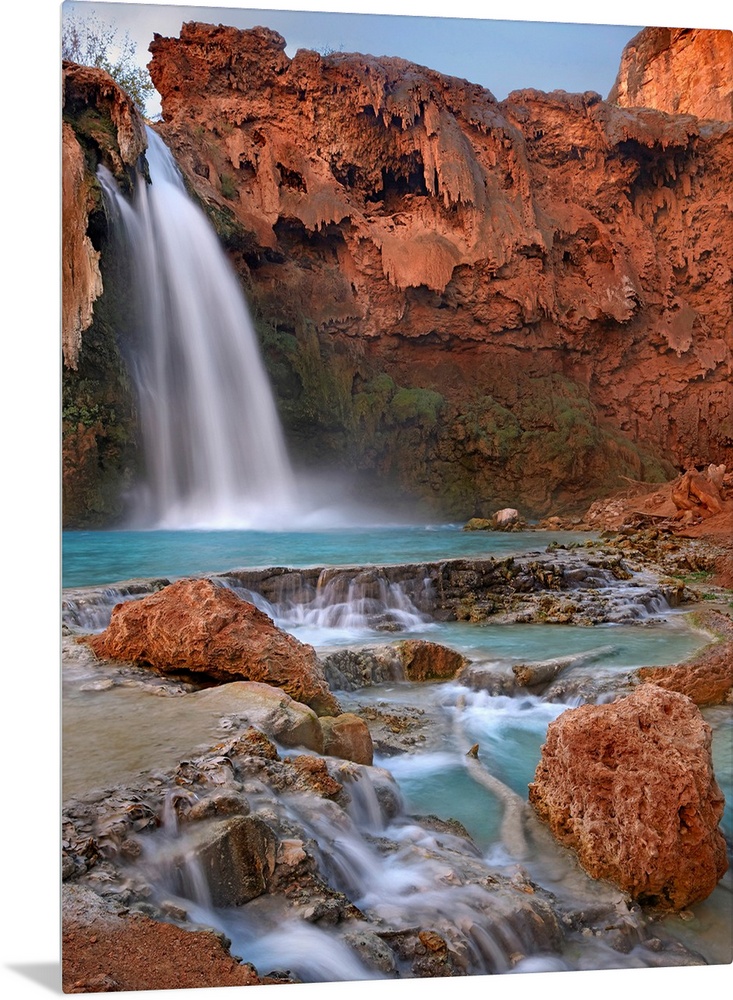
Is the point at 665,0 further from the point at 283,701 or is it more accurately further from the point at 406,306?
the point at 406,306

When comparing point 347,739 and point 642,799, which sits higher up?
point 347,739

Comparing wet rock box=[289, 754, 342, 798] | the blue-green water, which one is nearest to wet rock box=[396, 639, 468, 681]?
the blue-green water

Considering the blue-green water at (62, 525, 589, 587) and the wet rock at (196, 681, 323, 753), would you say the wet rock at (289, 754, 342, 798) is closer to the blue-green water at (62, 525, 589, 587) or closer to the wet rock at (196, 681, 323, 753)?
the wet rock at (196, 681, 323, 753)

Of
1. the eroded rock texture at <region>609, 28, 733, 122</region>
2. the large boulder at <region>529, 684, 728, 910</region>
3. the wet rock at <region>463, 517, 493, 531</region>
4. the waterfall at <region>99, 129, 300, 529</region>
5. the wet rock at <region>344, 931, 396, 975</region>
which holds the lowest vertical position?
the wet rock at <region>344, 931, 396, 975</region>

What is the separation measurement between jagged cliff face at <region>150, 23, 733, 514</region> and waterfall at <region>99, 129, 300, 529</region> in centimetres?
20

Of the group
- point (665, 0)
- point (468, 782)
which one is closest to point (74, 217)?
point (665, 0)

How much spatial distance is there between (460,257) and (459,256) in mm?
14

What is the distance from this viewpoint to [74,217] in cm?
387

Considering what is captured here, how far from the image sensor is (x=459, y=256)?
821cm

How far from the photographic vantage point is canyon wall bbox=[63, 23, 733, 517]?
5.06 meters

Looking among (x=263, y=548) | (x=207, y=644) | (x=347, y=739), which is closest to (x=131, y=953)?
(x=347, y=739)

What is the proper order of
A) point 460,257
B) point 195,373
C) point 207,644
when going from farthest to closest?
point 460,257
point 195,373
point 207,644

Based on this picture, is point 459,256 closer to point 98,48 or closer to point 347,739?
point 98,48

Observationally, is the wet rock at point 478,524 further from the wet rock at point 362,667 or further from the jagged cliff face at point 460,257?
the wet rock at point 362,667
